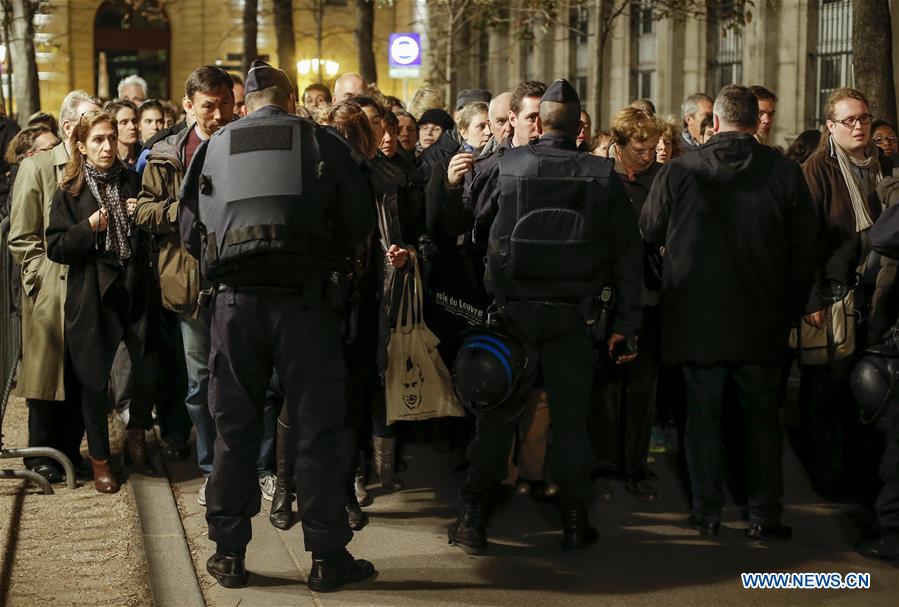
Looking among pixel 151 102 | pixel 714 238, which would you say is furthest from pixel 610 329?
pixel 151 102

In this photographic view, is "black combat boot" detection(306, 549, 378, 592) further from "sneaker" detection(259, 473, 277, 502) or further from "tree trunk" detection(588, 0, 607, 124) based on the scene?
"tree trunk" detection(588, 0, 607, 124)

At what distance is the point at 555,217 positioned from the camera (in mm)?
6449

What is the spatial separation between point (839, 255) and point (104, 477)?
437 cm

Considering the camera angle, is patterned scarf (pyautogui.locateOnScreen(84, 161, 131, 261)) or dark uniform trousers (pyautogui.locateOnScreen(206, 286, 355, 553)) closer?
dark uniform trousers (pyautogui.locateOnScreen(206, 286, 355, 553))

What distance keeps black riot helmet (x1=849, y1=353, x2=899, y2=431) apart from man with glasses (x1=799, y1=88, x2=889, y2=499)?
0.75m

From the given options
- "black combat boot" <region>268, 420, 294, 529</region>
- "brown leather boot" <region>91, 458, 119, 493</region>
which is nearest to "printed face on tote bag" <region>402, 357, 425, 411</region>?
"black combat boot" <region>268, 420, 294, 529</region>

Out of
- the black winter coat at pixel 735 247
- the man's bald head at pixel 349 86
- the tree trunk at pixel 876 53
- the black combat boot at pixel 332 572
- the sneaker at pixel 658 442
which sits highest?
the tree trunk at pixel 876 53

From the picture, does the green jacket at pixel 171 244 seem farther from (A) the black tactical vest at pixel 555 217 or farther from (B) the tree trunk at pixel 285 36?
(B) the tree trunk at pixel 285 36

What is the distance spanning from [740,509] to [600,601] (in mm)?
1851

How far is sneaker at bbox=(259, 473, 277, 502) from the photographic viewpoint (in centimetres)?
777

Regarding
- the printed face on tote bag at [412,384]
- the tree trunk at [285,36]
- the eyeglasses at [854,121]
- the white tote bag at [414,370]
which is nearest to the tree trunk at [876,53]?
the eyeglasses at [854,121]

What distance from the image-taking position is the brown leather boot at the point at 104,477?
26.1 feet

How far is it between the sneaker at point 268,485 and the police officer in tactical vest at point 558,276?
1355 mm

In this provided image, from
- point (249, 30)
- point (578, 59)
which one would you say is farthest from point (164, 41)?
point (249, 30)
